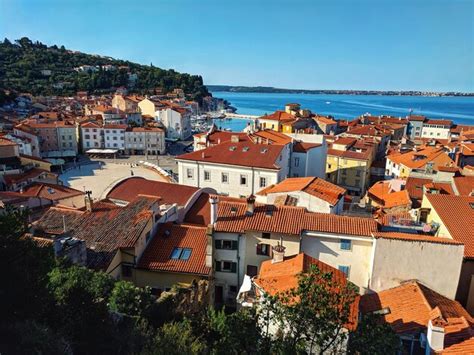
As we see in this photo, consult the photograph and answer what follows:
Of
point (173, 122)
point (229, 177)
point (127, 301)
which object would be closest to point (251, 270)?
point (127, 301)

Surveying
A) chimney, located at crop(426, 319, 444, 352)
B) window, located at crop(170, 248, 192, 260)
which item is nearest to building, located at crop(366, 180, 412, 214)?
window, located at crop(170, 248, 192, 260)

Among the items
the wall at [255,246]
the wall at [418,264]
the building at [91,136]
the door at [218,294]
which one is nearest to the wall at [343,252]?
the wall at [255,246]

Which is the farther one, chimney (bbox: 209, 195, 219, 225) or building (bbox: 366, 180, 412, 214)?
building (bbox: 366, 180, 412, 214)

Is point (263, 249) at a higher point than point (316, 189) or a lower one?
lower

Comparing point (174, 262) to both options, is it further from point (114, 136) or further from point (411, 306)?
point (114, 136)

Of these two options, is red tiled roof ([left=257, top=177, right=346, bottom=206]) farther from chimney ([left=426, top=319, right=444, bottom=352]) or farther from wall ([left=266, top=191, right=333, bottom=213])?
chimney ([left=426, top=319, right=444, bottom=352])

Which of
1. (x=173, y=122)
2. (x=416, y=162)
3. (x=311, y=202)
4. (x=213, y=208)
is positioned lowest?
(x=173, y=122)

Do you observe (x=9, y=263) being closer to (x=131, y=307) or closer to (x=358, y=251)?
(x=131, y=307)
